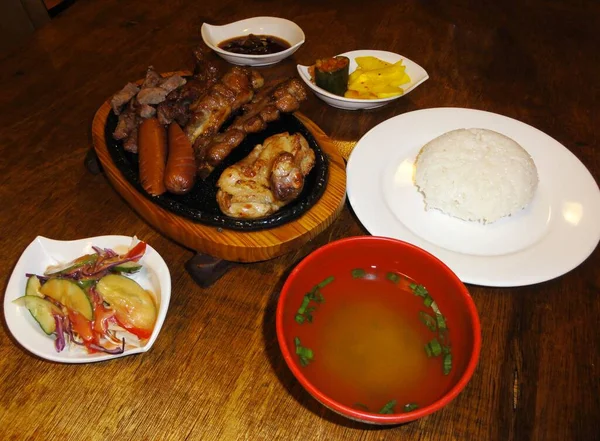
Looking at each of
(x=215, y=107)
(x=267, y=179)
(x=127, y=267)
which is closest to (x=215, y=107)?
(x=215, y=107)

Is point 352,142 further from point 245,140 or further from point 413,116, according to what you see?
point 245,140

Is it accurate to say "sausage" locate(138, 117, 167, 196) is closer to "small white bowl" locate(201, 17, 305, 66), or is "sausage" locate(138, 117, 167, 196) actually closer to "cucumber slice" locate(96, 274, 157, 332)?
"cucumber slice" locate(96, 274, 157, 332)

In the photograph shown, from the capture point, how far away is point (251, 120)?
2.16 metres

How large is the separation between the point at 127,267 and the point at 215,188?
517 mm

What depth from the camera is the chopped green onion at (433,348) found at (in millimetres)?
1360

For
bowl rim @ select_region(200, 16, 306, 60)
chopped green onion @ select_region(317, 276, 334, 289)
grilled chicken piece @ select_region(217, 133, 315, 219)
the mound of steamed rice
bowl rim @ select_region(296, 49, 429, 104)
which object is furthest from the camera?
bowl rim @ select_region(200, 16, 306, 60)

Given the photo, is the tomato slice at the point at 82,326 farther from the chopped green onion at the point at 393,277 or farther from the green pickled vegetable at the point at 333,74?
the green pickled vegetable at the point at 333,74

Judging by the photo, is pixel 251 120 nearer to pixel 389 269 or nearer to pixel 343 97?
pixel 343 97

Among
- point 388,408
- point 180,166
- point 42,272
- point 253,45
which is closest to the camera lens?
point 388,408

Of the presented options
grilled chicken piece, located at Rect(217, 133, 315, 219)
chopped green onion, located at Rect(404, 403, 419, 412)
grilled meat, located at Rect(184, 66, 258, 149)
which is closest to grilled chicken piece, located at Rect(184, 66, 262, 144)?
grilled meat, located at Rect(184, 66, 258, 149)

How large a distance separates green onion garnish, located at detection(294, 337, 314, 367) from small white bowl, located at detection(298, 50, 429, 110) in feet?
4.93

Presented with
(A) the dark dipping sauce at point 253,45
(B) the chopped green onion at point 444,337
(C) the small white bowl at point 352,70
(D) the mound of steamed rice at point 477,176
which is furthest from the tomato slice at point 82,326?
(A) the dark dipping sauce at point 253,45

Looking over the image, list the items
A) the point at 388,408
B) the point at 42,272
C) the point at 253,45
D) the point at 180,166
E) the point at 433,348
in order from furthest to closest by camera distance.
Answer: the point at 253,45 < the point at 180,166 < the point at 42,272 < the point at 433,348 < the point at 388,408

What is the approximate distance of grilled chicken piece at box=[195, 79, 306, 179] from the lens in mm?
2016
